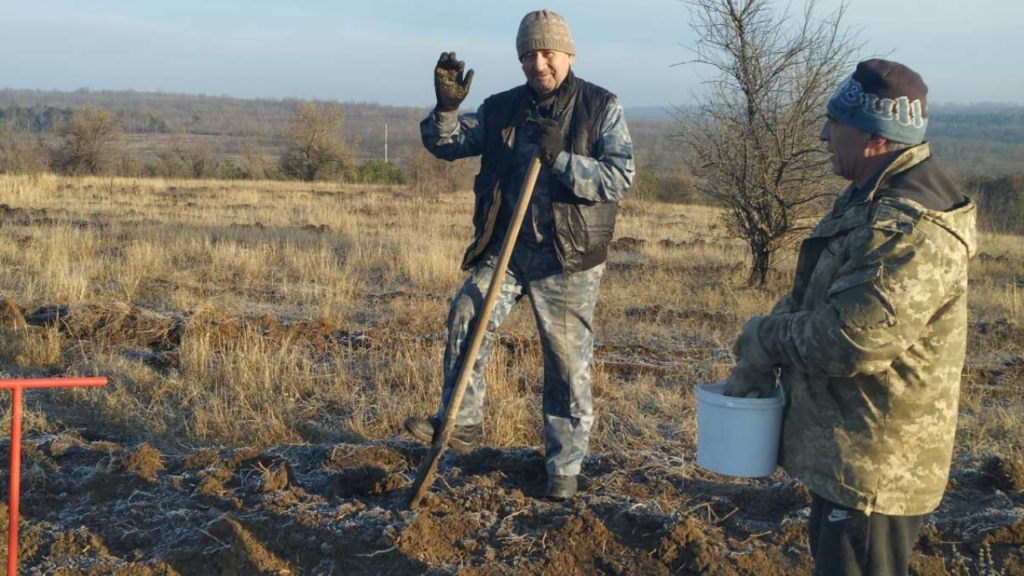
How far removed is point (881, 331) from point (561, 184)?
1857mm

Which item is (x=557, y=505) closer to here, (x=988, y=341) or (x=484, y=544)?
(x=484, y=544)

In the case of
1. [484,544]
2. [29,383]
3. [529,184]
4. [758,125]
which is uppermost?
[758,125]

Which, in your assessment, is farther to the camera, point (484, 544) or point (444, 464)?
point (444, 464)

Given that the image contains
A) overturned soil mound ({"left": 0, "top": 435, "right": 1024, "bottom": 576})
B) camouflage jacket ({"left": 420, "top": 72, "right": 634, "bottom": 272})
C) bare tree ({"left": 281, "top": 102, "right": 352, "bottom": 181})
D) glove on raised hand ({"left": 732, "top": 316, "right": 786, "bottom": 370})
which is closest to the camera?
glove on raised hand ({"left": 732, "top": 316, "right": 786, "bottom": 370})

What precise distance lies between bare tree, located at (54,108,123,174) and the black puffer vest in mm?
28625

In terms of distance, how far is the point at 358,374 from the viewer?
6008mm

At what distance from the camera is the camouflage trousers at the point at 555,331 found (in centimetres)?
384

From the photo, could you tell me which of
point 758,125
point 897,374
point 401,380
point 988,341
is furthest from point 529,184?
point 758,125

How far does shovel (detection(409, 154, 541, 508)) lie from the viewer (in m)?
3.56

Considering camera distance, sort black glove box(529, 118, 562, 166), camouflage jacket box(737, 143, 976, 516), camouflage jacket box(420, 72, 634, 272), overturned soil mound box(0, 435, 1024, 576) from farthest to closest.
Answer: camouflage jacket box(420, 72, 634, 272)
black glove box(529, 118, 562, 166)
overturned soil mound box(0, 435, 1024, 576)
camouflage jacket box(737, 143, 976, 516)

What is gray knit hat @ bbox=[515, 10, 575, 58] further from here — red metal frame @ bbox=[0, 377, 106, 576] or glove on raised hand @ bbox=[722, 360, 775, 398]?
red metal frame @ bbox=[0, 377, 106, 576]

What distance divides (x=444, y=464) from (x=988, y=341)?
218 inches

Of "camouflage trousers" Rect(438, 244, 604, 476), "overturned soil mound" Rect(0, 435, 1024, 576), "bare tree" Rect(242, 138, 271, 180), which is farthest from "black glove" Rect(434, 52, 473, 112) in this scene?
"bare tree" Rect(242, 138, 271, 180)

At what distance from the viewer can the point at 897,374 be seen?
87.3 inches
